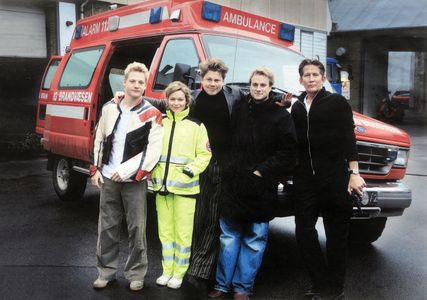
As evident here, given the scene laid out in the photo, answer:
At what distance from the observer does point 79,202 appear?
7504 millimetres

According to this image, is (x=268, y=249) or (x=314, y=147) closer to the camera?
(x=314, y=147)

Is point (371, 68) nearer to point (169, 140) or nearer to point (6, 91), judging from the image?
point (6, 91)

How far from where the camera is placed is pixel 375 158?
4820 millimetres

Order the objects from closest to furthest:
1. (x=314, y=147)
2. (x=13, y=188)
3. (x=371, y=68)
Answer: (x=314, y=147), (x=13, y=188), (x=371, y=68)

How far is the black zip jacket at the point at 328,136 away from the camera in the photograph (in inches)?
147

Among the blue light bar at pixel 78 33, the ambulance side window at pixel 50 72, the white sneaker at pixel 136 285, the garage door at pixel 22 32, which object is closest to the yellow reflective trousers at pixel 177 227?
the white sneaker at pixel 136 285

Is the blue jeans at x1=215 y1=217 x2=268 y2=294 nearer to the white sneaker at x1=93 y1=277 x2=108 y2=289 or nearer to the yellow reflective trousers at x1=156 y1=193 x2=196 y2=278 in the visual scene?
the yellow reflective trousers at x1=156 y1=193 x2=196 y2=278

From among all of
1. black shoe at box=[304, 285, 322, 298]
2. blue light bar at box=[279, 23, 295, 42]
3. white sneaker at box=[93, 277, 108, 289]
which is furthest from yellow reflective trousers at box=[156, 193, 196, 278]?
blue light bar at box=[279, 23, 295, 42]

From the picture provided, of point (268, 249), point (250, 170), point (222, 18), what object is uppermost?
point (222, 18)

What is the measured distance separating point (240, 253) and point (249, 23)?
9.48ft

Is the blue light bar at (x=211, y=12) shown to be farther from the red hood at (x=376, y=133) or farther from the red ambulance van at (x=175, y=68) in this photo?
the red hood at (x=376, y=133)

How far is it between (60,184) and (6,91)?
23.2ft

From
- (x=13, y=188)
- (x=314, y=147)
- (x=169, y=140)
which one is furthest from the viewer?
(x=13, y=188)

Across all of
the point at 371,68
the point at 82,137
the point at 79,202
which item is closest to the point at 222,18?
the point at 82,137
